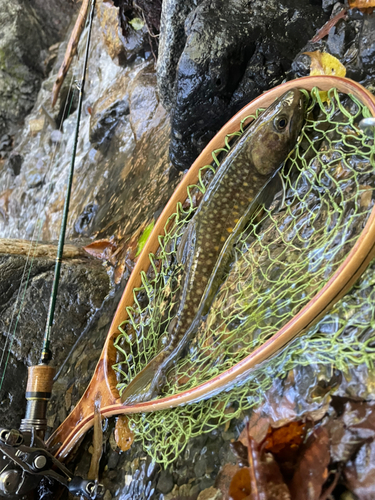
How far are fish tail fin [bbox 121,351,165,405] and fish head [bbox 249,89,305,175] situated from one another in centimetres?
Result: 144

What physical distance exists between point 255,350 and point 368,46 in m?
2.16

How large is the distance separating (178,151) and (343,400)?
2600mm

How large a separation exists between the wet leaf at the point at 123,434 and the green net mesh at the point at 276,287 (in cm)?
6

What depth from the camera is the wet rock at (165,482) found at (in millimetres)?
2102

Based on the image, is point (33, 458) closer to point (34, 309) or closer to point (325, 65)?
point (34, 309)

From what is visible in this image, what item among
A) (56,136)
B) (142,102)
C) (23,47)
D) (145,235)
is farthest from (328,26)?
(23,47)

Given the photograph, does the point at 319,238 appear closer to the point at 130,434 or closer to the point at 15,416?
the point at 130,434

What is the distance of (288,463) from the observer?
162 cm

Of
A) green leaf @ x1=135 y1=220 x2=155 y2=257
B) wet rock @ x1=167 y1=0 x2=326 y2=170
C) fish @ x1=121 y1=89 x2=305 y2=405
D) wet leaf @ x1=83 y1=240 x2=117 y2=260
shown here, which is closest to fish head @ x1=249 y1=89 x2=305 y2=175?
fish @ x1=121 y1=89 x2=305 y2=405

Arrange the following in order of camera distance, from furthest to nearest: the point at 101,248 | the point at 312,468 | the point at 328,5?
the point at 101,248 < the point at 328,5 < the point at 312,468

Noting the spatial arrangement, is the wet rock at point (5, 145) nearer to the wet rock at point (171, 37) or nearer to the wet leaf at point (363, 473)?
the wet rock at point (171, 37)

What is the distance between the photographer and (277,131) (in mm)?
2463

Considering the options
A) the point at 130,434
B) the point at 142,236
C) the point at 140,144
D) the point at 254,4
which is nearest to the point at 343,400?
the point at 130,434

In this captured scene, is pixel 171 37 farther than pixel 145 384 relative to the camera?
Yes
